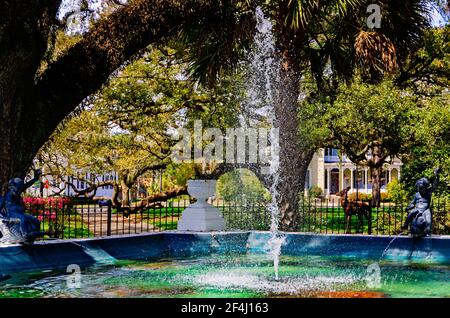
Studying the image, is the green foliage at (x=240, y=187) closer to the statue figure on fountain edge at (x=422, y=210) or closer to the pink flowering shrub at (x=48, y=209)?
the pink flowering shrub at (x=48, y=209)

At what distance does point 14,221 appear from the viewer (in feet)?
27.9

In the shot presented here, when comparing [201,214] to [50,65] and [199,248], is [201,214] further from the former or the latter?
[50,65]

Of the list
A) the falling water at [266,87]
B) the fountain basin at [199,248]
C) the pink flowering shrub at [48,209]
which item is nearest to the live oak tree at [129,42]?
the falling water at [266,87]

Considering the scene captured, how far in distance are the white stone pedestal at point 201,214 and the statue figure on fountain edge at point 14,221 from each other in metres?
4.29

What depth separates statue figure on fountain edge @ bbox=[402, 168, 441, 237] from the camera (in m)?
10.1

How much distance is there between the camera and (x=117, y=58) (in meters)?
11.4

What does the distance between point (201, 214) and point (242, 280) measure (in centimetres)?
439

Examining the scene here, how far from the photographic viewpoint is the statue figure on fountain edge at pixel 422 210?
399 inches

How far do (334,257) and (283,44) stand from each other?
15.8ft

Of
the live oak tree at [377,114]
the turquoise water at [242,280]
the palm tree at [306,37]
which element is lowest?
the turquoise water at [242,280]

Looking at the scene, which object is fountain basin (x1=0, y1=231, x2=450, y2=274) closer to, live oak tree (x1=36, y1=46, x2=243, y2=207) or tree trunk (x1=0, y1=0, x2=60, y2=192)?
tree trunk (x1=0, y1=0, x2=60, y2=192)

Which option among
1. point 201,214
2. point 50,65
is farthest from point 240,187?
point 50,65
